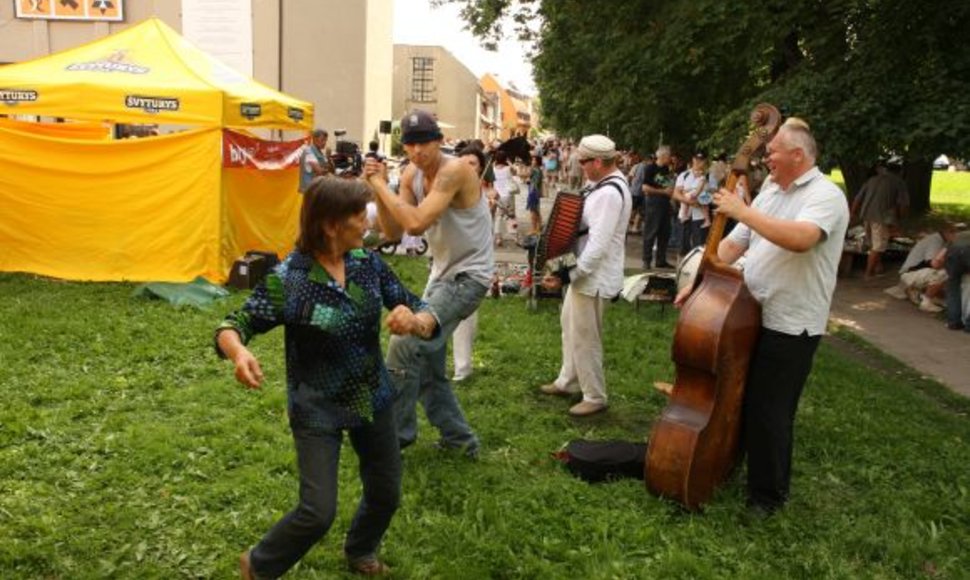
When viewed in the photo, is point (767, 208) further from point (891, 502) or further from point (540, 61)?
point (540, 61)

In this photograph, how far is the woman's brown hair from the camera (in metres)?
2.83

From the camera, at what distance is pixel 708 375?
154 inches

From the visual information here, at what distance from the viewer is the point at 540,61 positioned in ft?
62.3

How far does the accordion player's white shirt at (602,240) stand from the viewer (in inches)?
210

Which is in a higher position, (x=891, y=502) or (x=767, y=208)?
(x=767, y=208)

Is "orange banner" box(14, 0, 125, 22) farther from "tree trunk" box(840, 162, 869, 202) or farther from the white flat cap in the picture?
the white flat cap

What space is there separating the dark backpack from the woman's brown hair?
228 centimetres

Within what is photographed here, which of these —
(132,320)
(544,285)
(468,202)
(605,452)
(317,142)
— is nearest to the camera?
(468,202)

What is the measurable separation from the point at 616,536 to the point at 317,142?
9560 millimetres

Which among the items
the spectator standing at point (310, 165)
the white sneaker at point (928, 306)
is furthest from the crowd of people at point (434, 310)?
the white sneaker at point (928, 306)

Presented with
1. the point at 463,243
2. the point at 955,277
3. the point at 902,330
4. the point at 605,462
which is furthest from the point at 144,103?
the point at 955,277

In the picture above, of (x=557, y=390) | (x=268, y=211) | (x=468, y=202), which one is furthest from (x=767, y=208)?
(x=268, y=211)

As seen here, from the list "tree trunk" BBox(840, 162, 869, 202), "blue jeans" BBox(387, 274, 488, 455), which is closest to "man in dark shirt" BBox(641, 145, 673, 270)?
"tree trunk" BBox(840, 162, 869, 202)

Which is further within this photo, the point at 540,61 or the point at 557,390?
the point at 540,61
